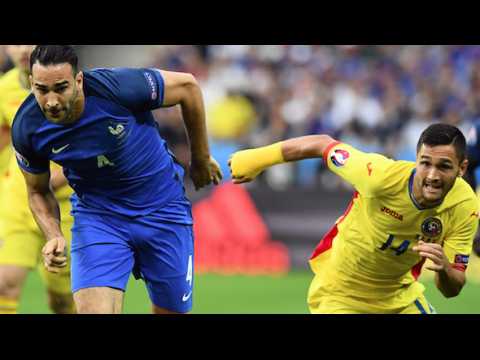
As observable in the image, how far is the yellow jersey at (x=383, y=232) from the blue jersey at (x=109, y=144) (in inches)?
46.9

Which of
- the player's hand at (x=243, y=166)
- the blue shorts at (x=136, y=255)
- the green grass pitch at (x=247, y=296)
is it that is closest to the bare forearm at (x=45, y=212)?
the blue shorts at (x=136, y=255)

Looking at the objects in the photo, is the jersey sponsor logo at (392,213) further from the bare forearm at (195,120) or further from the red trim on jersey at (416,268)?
the bare forearm at (195,120)

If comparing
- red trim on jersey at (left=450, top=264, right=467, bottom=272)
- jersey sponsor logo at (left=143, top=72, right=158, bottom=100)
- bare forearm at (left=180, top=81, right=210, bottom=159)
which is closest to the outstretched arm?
bare forearm at (left=180, top=81, right=210, bottom=159)

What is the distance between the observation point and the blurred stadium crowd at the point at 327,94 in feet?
55.8

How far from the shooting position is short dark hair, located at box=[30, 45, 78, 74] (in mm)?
5938

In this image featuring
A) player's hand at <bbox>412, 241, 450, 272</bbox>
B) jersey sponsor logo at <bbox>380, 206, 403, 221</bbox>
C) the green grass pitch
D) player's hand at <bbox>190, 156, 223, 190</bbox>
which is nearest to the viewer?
player's hand at <bbox>412, 241, 450, 272</bbox>

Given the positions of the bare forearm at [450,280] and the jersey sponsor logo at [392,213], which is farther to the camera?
the jersey sponsor logo at [392,213]

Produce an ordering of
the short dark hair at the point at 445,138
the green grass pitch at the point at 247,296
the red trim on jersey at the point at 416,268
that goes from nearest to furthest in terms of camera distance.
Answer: the short dark hair at the point at 445,138, the red trim on jersey at the point at 416,268, the green grass pitch at the point at 247,296

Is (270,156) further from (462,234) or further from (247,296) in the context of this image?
(247,296)

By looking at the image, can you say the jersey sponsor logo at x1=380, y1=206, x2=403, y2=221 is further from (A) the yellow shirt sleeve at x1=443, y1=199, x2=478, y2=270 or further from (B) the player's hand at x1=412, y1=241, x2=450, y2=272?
(B) the player's hand at x1=412, y1=241, x2=450, y2=272

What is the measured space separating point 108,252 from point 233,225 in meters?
8.17

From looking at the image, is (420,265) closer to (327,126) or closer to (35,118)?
(35,118)

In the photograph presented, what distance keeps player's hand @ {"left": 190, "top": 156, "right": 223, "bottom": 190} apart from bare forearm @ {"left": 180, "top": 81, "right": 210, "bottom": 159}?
45 millimetres

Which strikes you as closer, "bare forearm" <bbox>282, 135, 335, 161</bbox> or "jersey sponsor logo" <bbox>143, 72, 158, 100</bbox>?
"jersey sponsor logo" <bbox>143, 72, 158, 100</bbox>
